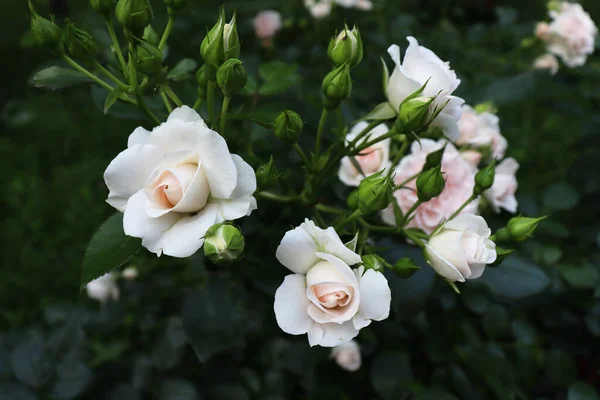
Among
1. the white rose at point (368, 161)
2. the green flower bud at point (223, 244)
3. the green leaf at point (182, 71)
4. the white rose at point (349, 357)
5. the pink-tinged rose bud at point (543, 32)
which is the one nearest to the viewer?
the green flower bud at point (223, 244)

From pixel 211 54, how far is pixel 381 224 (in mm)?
426

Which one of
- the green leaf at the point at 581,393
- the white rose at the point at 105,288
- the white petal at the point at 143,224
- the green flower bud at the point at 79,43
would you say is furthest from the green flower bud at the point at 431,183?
the white rose at the point at 105,288

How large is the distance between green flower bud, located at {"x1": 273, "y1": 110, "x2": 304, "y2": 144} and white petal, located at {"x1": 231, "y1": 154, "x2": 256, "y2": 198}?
12cm

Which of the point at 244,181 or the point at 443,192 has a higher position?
the point at 244,181

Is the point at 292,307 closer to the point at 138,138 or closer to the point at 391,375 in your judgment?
the point at 138,138

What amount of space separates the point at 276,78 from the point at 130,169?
0.53m

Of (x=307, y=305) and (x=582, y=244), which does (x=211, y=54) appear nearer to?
(x=307, y=305)

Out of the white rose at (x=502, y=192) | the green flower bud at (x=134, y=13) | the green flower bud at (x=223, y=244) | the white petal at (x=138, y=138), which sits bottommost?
the white rose at (x=502, y=192)

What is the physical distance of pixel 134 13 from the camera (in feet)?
2.41

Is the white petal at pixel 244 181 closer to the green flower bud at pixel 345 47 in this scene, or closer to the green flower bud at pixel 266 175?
the green flower bud at pixel 266 175

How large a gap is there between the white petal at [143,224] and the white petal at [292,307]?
16 cm

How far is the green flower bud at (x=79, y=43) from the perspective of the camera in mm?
768

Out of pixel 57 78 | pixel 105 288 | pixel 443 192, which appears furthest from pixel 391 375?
pixel 105 288

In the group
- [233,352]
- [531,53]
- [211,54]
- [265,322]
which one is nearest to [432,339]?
[265,322]
